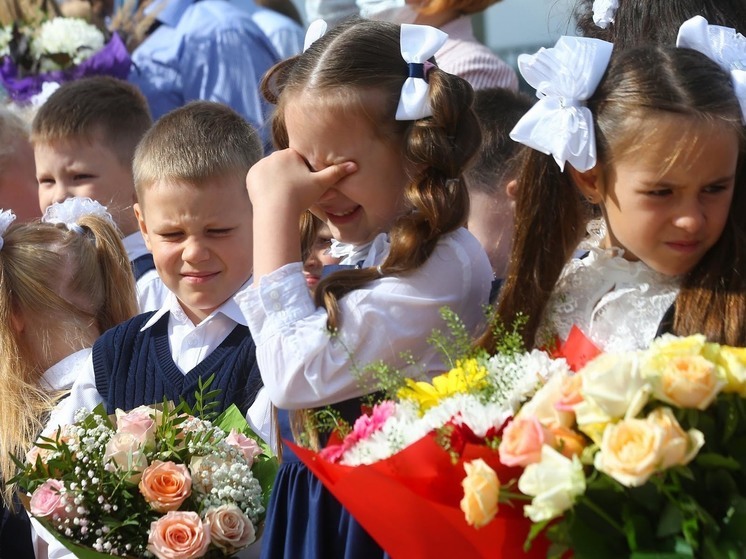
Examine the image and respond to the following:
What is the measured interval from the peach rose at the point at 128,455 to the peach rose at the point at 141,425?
0.7 inches

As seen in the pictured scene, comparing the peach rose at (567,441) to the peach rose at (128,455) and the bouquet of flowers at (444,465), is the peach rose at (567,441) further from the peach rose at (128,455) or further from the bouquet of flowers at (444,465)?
the peach rose at (128,455)

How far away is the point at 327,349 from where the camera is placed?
2.69 metres

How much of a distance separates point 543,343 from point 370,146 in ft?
2.09

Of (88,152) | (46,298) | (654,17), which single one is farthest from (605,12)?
(88,152)

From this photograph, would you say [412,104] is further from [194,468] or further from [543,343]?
[194,468]

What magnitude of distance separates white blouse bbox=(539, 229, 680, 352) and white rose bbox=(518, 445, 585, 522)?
2.06ft

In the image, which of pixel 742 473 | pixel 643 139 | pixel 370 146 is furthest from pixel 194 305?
pixel 742 473

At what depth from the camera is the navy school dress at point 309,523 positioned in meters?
2.66

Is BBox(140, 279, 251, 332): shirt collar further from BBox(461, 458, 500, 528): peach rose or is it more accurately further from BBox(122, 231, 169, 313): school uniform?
BBox(461, 458, 500, 528): peach rose

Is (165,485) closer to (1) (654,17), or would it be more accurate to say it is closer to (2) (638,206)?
(2) (638,206)

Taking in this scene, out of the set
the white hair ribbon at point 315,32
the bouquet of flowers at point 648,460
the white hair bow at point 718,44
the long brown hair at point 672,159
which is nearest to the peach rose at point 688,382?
the bouquet of flowers at point 648,460

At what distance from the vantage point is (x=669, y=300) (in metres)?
2.58

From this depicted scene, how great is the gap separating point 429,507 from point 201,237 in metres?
1.52

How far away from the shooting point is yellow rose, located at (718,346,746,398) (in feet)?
6.54
